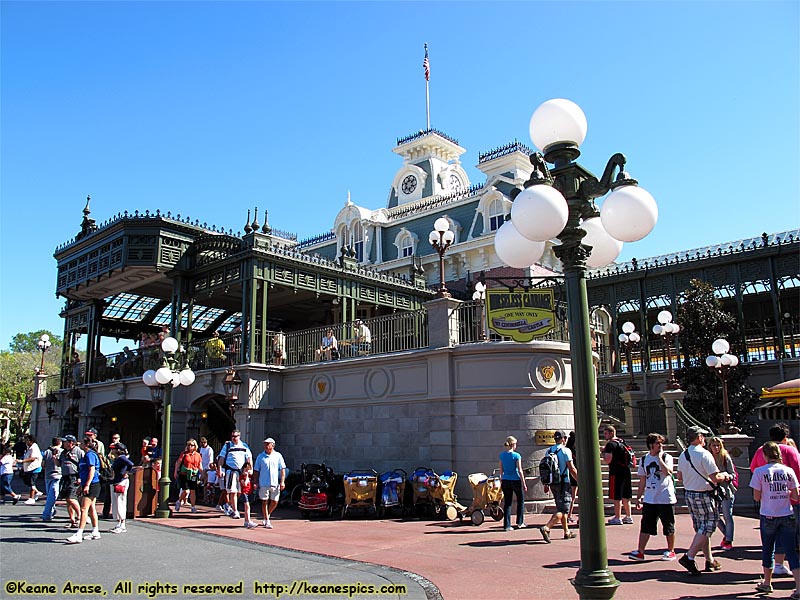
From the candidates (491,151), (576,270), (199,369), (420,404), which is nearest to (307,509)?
(420,404)

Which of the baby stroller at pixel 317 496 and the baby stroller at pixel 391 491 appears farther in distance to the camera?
the baby stroller at pixel 317 496

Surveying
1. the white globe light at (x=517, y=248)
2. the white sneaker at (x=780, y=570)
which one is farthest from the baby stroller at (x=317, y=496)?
the white globe light at (x=517, y=248)

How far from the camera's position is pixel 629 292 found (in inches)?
1021

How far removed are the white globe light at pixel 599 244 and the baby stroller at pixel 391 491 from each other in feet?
28.1

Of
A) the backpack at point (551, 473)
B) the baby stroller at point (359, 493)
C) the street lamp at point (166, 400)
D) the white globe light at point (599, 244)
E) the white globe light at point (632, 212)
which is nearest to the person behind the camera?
the white globe light at point (632, 212)

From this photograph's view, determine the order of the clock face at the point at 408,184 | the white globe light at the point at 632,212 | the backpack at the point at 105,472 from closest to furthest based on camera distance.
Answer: the white globe light at the point at 632,212
the backpack at the point at 105,472
the clock face at the point at 408,184

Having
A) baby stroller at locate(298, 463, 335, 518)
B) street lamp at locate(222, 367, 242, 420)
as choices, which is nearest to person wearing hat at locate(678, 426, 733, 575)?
baby stroller at locate(298, 463, 335, 518)

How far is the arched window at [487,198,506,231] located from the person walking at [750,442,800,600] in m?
26.7

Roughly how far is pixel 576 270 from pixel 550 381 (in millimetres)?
8978

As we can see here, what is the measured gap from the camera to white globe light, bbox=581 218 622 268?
6.21m

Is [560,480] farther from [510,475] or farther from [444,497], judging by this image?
[444,497]

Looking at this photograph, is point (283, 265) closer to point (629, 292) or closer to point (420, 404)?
point (420, 404)

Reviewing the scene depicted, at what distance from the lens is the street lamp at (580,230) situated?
4871 millimetres

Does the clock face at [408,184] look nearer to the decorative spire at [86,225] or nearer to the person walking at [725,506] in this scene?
the decorative spire at [86,225]
